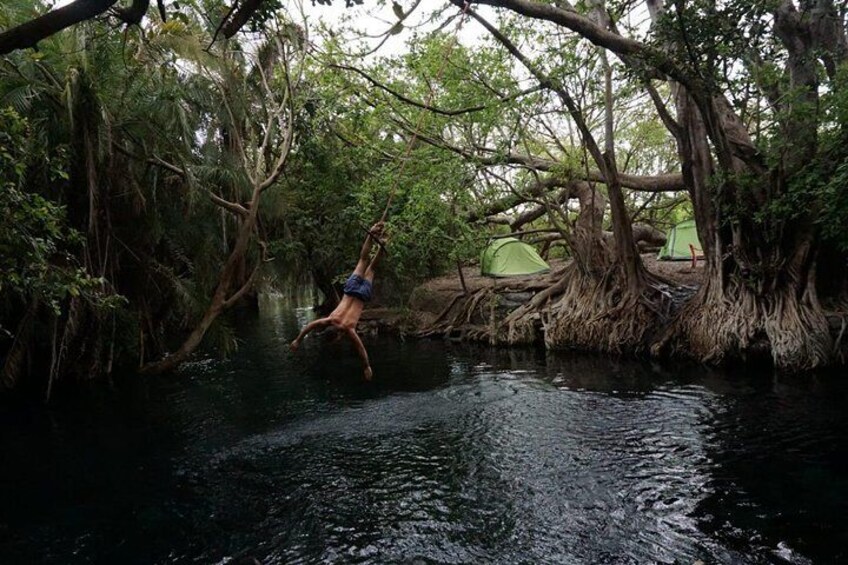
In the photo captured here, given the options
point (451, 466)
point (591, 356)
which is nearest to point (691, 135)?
point (591, 356)

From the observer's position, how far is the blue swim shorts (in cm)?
860

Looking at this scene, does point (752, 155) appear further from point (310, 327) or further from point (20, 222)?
point (20, 222)

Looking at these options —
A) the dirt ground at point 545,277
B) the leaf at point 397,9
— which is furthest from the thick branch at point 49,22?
the dirt ground at point 545,277

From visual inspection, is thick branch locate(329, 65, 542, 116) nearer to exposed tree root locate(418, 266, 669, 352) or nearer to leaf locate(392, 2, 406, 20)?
exposed tree root locate(418, 266, 669, 352)

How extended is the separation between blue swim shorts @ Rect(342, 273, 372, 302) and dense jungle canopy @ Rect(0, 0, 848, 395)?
269 cm

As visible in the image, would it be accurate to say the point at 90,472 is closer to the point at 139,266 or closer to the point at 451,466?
the point at 451,466

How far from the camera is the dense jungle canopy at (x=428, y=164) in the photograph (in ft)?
27.0

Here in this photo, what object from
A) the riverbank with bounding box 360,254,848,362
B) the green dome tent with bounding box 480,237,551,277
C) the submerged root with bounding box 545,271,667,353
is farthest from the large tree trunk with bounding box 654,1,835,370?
the green dome tent with bounding box 480,237,551,277

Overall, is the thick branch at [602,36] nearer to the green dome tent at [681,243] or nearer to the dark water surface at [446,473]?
the dark water surface at [446,473]

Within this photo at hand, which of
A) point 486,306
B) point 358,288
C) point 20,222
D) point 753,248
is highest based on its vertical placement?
point 20,222

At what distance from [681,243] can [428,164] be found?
372 inches

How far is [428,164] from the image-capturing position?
13.0 meters

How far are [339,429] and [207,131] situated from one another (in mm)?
8572

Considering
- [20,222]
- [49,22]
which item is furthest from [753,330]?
[20,222]
